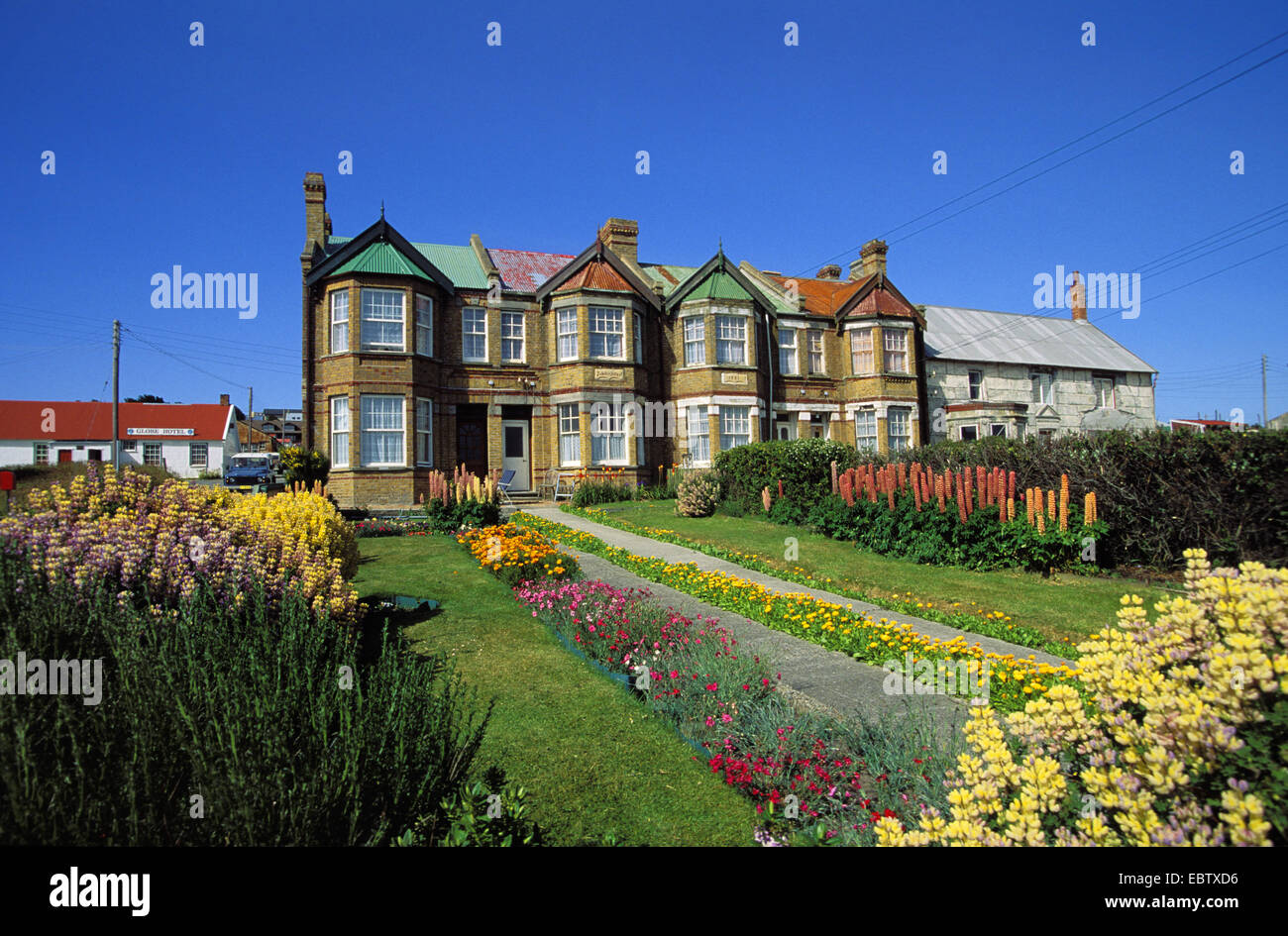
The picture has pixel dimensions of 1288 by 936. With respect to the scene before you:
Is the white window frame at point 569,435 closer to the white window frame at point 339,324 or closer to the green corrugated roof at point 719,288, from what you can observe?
the green corrugated roof at point 719,288

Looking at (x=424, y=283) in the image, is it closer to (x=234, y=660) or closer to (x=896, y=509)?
(x=896, y=509)

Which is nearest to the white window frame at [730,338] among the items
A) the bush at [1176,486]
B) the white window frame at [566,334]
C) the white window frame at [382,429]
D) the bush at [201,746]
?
the white window frame at [566,334]

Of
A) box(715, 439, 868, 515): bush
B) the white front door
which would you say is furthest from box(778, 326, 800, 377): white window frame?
the white front door

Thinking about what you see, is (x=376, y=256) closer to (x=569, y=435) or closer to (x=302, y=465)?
(x=302, y=465)

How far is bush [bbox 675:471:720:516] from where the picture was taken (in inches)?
744

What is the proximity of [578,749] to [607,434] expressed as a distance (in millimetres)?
20524

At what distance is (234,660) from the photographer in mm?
3629

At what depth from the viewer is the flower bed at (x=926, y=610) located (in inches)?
279

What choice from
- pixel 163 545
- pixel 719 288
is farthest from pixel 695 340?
pixel 163 545

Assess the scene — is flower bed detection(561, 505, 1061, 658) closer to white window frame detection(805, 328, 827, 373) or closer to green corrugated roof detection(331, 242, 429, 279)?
green corrugated roof detection(331, 242, 429, 279)

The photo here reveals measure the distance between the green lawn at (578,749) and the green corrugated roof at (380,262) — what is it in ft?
58.1

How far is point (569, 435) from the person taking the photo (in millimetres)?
25016

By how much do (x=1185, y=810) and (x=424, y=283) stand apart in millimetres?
24458

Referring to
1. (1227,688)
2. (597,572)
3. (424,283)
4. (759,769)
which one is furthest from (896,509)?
(424,283)
